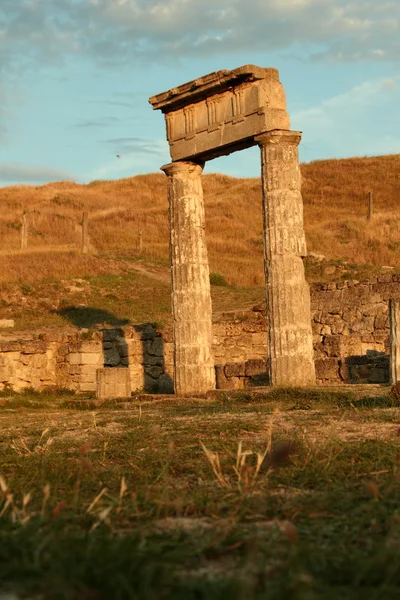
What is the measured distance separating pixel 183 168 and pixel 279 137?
252 cm

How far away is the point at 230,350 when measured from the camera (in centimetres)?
2150

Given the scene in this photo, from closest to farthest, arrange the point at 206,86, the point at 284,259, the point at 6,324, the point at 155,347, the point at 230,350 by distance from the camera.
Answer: the point at 284,259
the point at 206,86
the point at 155,347
the point at 230,350
the point at 6,324

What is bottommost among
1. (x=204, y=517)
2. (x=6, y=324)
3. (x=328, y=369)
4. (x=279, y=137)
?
(x=204, y=517)

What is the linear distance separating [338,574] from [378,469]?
2501mm

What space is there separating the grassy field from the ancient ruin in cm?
670

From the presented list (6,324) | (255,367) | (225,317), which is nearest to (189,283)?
(255,367)

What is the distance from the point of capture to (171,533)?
4.39 m

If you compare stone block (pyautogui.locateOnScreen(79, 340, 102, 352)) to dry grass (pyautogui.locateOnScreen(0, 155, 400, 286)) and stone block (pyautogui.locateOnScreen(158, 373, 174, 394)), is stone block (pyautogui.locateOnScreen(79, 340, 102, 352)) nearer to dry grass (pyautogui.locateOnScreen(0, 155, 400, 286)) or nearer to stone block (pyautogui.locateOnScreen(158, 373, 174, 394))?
stone block (pyautogui.locateOnScreen(158, 373, 174, 394))

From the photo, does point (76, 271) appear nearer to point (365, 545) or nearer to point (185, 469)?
point (185, 469)

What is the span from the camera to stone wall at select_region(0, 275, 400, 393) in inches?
724

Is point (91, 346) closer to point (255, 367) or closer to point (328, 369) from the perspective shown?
point (255, 367)

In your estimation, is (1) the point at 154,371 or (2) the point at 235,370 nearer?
(2) the point at 235,370

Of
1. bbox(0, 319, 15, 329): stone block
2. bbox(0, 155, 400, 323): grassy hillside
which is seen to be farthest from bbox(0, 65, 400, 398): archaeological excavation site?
bbox(0, 155, 400, 323): grassy hillside

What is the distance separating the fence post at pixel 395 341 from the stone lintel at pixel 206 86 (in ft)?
15.1
